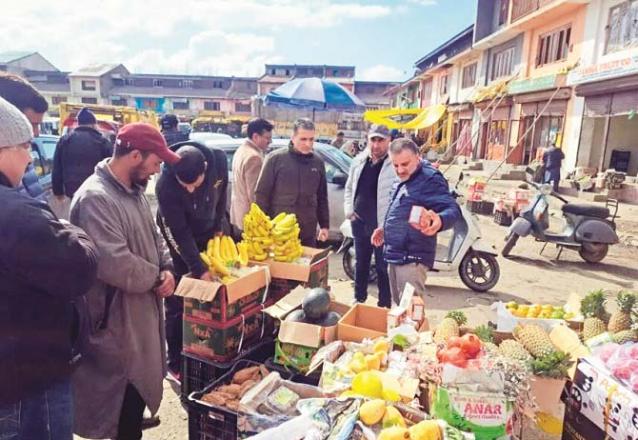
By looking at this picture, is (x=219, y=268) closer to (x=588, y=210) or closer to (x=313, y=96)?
(x=588, y=210)

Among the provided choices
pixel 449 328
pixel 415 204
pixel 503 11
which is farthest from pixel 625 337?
pixel 503 11

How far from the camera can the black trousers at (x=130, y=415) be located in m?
2.41

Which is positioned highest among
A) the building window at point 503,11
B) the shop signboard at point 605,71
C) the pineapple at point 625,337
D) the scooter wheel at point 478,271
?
the building window at point 503,11

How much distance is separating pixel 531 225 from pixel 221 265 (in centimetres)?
592

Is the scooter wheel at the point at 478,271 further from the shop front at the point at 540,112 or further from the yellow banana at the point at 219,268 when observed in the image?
the shop front at the point at 540,112

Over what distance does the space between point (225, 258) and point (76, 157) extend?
304 centimetres

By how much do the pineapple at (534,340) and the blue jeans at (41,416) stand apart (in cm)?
229

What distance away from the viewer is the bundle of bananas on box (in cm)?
310

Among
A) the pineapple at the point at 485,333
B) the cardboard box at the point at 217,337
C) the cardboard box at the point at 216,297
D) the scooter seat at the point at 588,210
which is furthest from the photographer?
the scooter seat at the point at 588,210

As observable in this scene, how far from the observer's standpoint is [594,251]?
7172 mm

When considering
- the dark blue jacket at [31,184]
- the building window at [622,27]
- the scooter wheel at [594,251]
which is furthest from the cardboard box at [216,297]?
the building window at [622,27]

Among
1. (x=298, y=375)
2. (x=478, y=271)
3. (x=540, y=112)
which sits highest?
(x=540, y=112)

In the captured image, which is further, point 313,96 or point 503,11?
point 503,11

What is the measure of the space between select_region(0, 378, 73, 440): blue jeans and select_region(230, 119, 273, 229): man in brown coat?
3248mm
